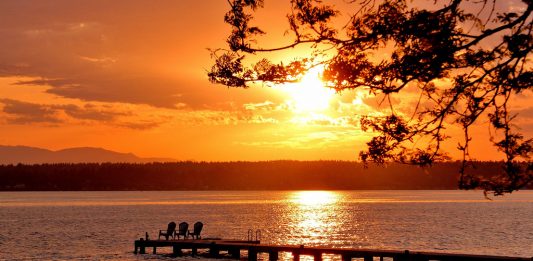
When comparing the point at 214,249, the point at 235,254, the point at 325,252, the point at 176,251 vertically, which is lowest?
the point at 235,254

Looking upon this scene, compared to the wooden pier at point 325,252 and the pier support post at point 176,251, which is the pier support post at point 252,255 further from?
the pier support post at point 176,251

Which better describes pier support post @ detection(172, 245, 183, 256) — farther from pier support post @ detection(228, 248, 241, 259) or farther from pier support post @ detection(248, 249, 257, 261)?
pier support post @ detection(248, 249, 257, 261)

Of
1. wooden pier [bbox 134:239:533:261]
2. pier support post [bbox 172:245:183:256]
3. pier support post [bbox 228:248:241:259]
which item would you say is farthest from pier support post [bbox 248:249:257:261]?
pier support post [bbox 172:245:183:256]

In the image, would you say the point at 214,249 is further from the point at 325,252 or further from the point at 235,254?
the point at 325,252

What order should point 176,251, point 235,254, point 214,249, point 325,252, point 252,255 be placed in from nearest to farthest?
point 325,252 → point 252,255 → point 214,249 → point 235,254 → point 176,251

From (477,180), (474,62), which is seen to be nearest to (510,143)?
(477,180)

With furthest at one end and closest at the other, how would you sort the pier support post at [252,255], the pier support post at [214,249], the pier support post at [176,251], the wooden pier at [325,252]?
1. the pier support post at [176,251]
2. the pier support post at [214,249]
3. the pier support post at [252,255]
4. the wooden pier at [325,252]

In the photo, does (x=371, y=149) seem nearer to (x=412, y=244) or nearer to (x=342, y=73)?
(x=342, y=73)

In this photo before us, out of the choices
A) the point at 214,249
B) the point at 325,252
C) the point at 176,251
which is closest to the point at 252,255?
the point at 214,249

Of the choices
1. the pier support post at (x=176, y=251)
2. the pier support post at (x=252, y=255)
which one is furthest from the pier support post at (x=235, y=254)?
the pier support post at (x=176, y=251)

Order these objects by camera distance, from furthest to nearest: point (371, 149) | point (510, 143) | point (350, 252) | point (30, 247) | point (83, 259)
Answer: point (30, 247)
point (83, 259)
point (350, 252)
point (371, 149)
point (510, 143)

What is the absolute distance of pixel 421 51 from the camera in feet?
54.1

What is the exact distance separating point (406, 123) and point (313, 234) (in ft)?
238

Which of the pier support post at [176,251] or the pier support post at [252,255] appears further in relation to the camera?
the pier support post at [176,251]
